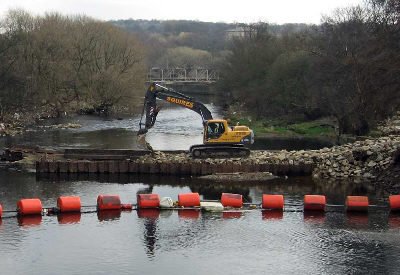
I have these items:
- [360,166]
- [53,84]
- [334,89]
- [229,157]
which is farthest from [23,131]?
[360,166]

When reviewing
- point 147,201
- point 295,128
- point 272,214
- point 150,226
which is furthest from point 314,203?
point 295,128

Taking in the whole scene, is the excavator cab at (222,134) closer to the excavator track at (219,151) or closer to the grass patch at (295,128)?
the excavator track at (219,151)

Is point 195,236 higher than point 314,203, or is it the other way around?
point 314,203

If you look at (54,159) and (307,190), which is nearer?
(307,190)

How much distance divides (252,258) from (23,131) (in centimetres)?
5515

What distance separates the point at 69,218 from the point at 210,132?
61.2ft

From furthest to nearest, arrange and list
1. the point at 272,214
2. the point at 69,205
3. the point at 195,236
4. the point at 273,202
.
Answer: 1. the point at 273,202
2. the point at 272,214
3. the point at 69,205
4. the point at 195,236

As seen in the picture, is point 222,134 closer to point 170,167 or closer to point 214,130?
point 214,130

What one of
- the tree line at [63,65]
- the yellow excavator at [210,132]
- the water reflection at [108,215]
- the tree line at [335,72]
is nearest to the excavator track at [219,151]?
the yellow excavator at [210,132]

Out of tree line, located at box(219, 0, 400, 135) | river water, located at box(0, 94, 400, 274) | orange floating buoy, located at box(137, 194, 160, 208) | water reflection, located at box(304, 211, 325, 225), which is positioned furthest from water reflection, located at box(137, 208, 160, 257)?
tree line, located at box(219, 0, 400, 135)

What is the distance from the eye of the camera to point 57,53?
9906cm

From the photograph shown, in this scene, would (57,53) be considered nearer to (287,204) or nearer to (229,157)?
(229,157)

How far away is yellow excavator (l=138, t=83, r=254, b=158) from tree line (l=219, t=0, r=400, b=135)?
12.5m

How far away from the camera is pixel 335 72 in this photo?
245 feet
